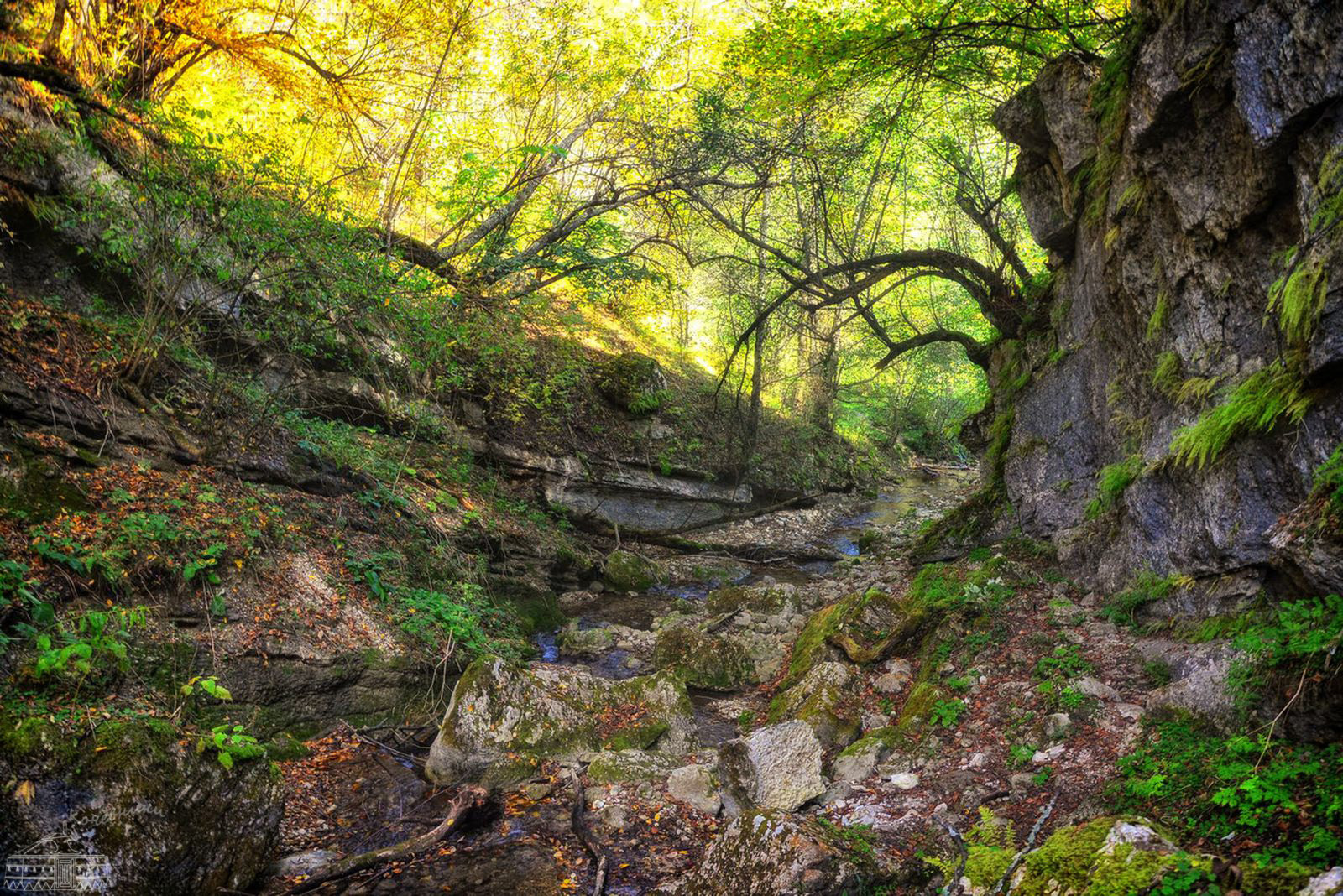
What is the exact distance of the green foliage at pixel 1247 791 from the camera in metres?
2.45

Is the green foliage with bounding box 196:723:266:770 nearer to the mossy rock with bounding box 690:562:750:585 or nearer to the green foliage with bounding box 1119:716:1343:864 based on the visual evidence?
the green foliage with bounding box 1119:716:1343:864

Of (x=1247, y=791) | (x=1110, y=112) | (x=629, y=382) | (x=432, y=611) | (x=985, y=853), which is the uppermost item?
(x=1110, y=112)

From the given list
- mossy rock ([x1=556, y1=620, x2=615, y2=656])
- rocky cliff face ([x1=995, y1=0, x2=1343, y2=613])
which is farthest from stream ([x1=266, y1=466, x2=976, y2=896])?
rocky cliff face ([x1=995, y1=0, x2=1343, y2=613])

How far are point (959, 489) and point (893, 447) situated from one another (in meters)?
4.19

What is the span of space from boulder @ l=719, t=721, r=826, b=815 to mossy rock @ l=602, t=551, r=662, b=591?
7401 mm

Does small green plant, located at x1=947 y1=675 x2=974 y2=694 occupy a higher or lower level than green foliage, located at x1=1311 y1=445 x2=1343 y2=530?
lower

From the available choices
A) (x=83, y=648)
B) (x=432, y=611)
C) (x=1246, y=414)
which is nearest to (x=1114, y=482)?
(x=1246, y=414)

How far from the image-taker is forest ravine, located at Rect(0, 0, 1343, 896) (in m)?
3.65

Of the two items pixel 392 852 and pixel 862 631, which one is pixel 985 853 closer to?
pixel 392 852

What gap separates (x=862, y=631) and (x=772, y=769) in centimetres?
301

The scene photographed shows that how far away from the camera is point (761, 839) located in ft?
12.1

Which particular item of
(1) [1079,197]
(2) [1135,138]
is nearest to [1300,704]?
(2) [1135,138]

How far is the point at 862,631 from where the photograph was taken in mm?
7613

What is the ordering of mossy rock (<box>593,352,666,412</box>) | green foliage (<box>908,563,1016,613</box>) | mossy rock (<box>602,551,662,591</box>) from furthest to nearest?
1. mossy rock (<box>593,352,666,412</box>)
2. mossy rock (<box>602,551,662,591</box>)
3. green foliage (<box>908,563,1016,613</box>)
